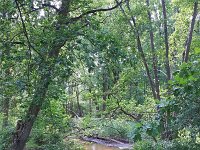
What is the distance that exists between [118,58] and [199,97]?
1.52 meters

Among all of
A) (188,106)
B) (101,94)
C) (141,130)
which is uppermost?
(101,94)

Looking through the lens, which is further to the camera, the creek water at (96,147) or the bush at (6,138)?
the creek water at (96,147)

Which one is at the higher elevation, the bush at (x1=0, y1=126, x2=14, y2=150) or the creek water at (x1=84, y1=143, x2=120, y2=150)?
the bush at (x1=0, y1=126, x2=14, y2=150)

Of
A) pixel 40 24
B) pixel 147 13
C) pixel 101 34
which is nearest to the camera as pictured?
pixel 40 24

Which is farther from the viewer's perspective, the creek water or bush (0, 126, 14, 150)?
the creek water

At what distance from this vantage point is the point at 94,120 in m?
10.5

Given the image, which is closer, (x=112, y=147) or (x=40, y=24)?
(x=40, y=24)

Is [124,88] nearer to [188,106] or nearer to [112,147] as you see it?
[188,106]

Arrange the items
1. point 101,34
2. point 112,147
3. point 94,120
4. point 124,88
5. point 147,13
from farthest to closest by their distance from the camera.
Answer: point 112,147 < point 94,120 < point 147,13 < point 124,88 < point 101,34

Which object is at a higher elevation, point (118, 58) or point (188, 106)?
point (118, 58)

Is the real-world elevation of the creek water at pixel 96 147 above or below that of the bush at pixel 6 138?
below

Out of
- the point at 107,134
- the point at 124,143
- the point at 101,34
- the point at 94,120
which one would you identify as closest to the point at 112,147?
the point at 124,143

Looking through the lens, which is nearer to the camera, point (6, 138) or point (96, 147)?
point (6, 138)

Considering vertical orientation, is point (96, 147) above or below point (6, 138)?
below
